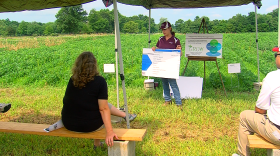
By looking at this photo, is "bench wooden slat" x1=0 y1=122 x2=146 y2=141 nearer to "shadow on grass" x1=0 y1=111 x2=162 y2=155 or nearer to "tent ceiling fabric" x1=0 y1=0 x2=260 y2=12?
"shadow on grass" x1=0 y1=111 x2=162 y2=155

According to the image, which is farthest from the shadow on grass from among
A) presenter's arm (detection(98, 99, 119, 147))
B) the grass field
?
presenter's arm (detection(98, 99, 119, 147))

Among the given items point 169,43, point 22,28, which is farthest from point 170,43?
point 22,28

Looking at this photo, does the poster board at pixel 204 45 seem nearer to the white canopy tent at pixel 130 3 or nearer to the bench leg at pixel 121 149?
the white canopy tent at pixel 130 3

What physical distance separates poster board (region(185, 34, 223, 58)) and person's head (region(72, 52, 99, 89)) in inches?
158

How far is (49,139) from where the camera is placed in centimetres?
369

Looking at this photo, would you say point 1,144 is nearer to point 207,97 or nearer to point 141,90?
point 141,90

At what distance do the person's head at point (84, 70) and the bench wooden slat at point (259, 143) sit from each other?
1.97 m

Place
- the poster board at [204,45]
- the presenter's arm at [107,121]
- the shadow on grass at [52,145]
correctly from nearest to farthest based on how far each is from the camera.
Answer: the presenter's arm at [107,121]
the shadow on grass at [52,145]
the poster board at [204,45]

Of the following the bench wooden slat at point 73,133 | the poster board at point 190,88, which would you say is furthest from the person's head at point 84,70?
the poster board at point 190,88

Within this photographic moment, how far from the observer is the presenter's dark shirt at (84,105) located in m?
2.69

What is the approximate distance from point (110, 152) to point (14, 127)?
1.50 m

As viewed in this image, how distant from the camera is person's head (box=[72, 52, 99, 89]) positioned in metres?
2.66

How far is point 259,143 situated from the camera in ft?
8.04

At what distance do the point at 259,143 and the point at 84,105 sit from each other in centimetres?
206
